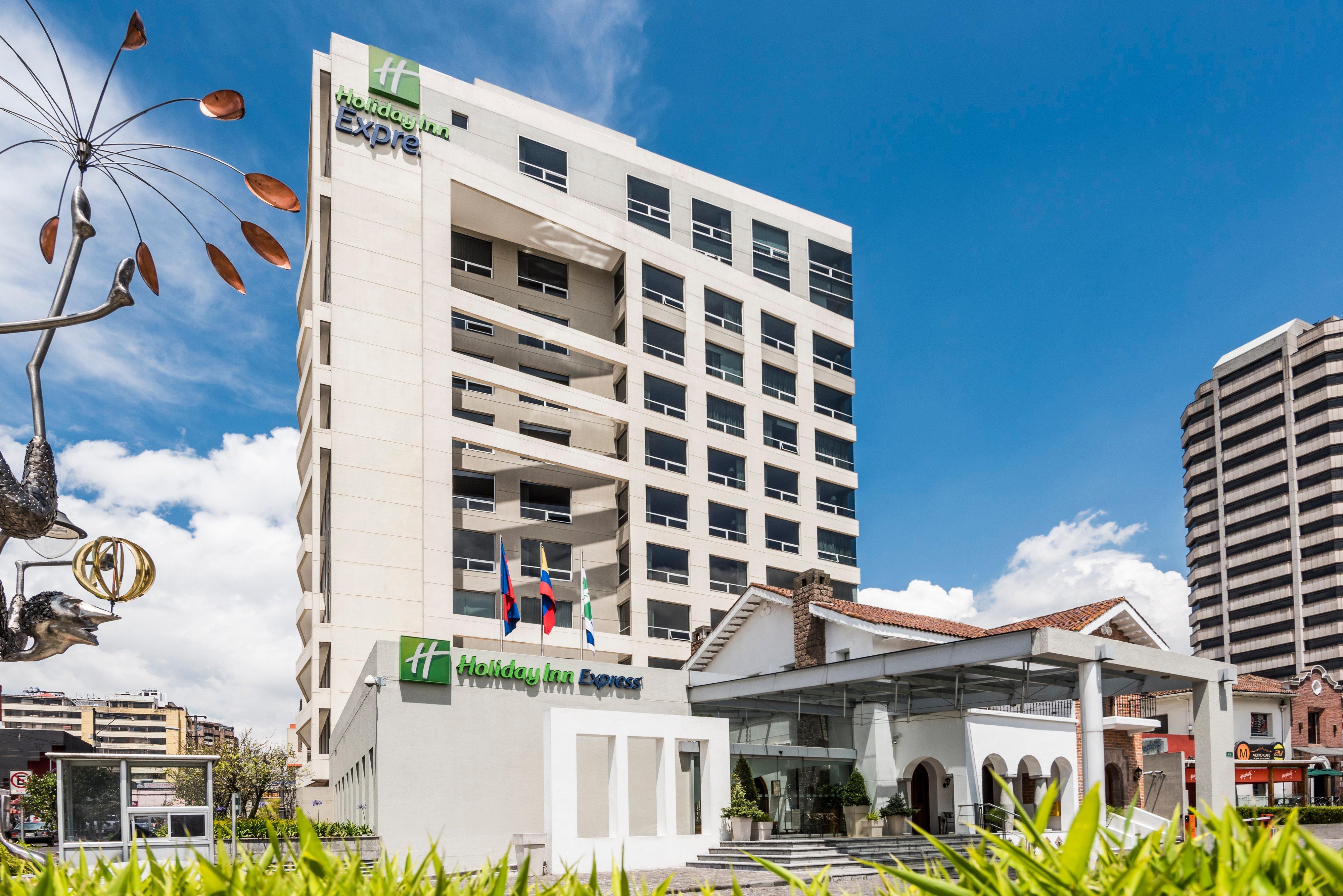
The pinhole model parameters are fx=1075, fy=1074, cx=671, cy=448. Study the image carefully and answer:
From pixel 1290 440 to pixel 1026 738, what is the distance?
9444cm

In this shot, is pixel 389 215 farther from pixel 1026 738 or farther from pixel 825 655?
pixel 1026 738

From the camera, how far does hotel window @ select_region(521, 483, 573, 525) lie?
48281 millimetres

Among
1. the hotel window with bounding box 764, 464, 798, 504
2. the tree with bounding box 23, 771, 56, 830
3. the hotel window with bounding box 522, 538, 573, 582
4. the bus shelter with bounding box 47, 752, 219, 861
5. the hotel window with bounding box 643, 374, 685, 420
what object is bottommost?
the tree with bounding box 23, 771, 56, 830

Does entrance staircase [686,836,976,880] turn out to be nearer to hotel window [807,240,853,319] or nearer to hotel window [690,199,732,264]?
hotel window [690,199,732,264]

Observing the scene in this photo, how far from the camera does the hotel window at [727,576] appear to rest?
50594 mm

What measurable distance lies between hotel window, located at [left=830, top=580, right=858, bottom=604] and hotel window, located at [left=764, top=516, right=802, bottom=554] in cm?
302

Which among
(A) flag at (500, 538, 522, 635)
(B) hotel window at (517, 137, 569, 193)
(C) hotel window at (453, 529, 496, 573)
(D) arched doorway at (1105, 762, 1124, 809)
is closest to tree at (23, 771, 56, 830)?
(C) hotel window at (453, 529, 496, 573)

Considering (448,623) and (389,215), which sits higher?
(389,215)

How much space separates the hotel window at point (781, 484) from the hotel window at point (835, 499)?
1.61 metres

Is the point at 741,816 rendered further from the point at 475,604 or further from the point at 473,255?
the point at 473,255

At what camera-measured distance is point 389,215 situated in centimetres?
4541

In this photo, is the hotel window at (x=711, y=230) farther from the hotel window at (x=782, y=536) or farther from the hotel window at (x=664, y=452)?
the hotel window at (x=782, y=536)

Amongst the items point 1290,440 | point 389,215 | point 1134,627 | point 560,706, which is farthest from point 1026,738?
point 1290,440

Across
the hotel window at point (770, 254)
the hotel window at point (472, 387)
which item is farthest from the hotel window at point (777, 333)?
the hotel window at point (472, 387)
